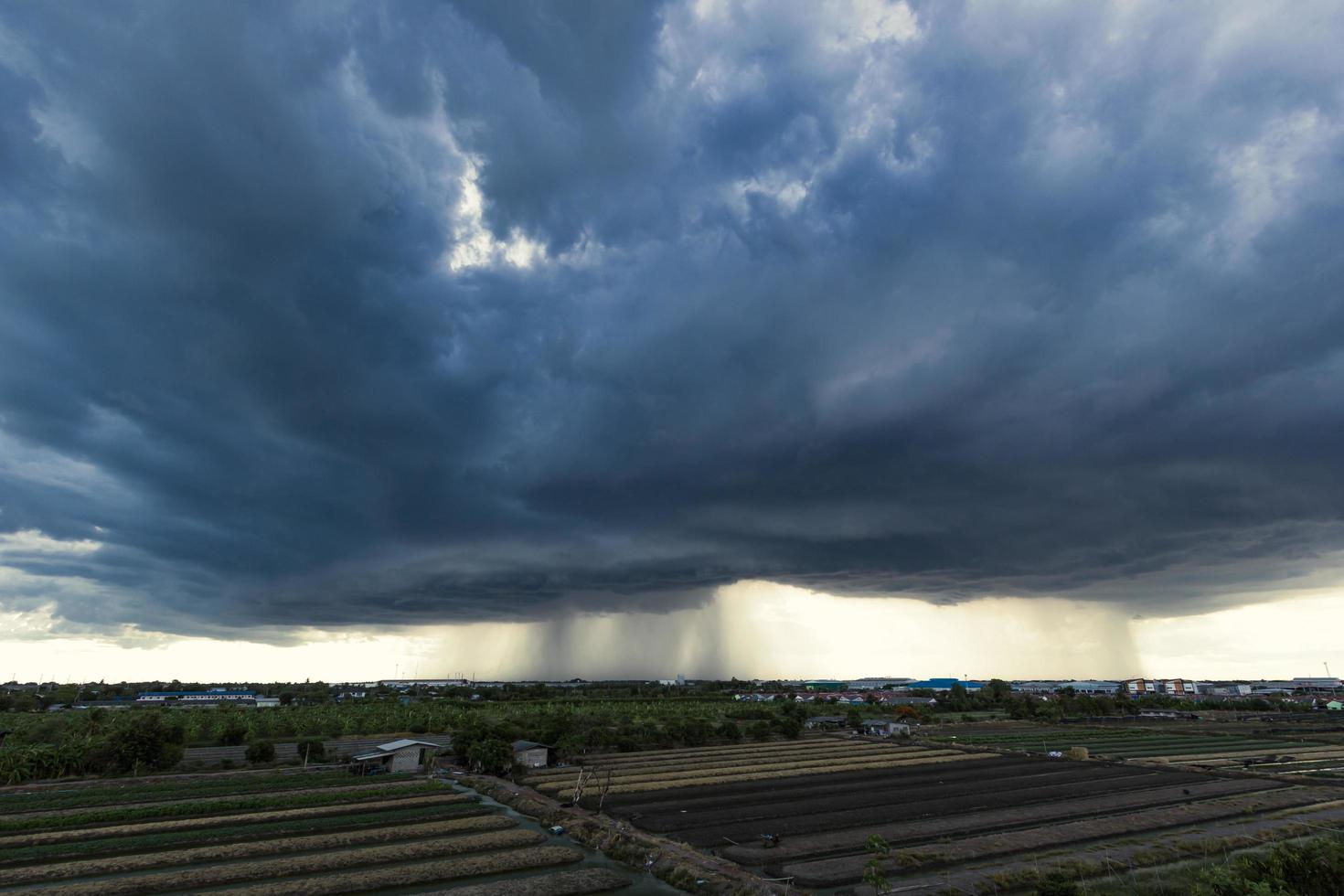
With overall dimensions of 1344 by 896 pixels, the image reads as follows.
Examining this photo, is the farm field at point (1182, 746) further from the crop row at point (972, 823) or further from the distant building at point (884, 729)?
the crop row at point (972, 823)

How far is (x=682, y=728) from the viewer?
127m

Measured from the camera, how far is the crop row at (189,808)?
58.2m

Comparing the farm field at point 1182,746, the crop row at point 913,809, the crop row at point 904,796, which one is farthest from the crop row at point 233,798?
the farm field at point 1182,746

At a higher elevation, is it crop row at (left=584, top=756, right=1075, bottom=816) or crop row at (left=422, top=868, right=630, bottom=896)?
crop row at (left=422, top=868, right=630, bottom=896)

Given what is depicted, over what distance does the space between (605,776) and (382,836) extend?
37804mm

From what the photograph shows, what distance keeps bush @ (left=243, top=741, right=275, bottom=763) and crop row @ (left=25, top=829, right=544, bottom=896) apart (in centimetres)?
6174

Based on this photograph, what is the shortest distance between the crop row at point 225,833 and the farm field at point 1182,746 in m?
105

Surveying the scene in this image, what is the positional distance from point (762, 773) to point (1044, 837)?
4093cm

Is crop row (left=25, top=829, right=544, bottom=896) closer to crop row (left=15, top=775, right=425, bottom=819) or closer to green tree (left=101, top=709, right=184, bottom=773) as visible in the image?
crop row (left=15, top=775, right=425, bottom=819)

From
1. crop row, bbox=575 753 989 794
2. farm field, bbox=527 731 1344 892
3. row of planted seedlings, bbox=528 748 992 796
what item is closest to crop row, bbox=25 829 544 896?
farm field, bbox=527 731 1344 892

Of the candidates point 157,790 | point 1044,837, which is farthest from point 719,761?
point 157,790

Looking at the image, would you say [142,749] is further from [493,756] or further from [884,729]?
[884,729]

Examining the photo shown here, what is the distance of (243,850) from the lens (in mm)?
49406

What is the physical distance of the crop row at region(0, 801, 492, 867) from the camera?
49.2 metres
